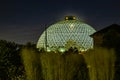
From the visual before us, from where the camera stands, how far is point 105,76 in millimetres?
21875

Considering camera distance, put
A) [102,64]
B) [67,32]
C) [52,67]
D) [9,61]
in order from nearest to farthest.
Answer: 1. [102,64]
2. [52,67]
3. [9,61]
4. [67,32]

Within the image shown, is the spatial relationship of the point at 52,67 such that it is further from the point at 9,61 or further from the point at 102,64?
the point at 102,64

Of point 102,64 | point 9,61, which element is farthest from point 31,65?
point 102,64

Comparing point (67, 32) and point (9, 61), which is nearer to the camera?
point (9, 61)

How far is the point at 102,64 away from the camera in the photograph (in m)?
21.8

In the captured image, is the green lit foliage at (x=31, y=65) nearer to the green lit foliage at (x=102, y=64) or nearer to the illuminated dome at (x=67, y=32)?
the green lit foliage at (x=102, y=64)

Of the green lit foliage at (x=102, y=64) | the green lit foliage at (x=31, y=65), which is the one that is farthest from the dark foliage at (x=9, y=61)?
the green lit foliage at (x=102, y=64)

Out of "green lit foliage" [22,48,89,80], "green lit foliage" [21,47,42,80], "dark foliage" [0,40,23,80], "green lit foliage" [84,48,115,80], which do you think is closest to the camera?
"green lit foliage" [84,48,115,80]

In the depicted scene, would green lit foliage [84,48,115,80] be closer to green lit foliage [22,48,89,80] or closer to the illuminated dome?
green lit foliage [22,48,89,80]

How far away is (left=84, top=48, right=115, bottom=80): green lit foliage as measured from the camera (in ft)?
70.7

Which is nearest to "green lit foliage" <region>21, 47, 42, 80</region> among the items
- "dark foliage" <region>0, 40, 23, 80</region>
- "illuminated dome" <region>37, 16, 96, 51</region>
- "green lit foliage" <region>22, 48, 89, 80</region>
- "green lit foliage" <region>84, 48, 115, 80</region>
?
"green lit foliage" <region>22, 48, 89, 80</region>

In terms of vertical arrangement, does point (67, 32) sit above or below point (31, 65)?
above

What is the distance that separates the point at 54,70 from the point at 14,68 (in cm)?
227

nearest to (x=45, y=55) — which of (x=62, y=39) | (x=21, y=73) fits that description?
(x=21, y=73)
